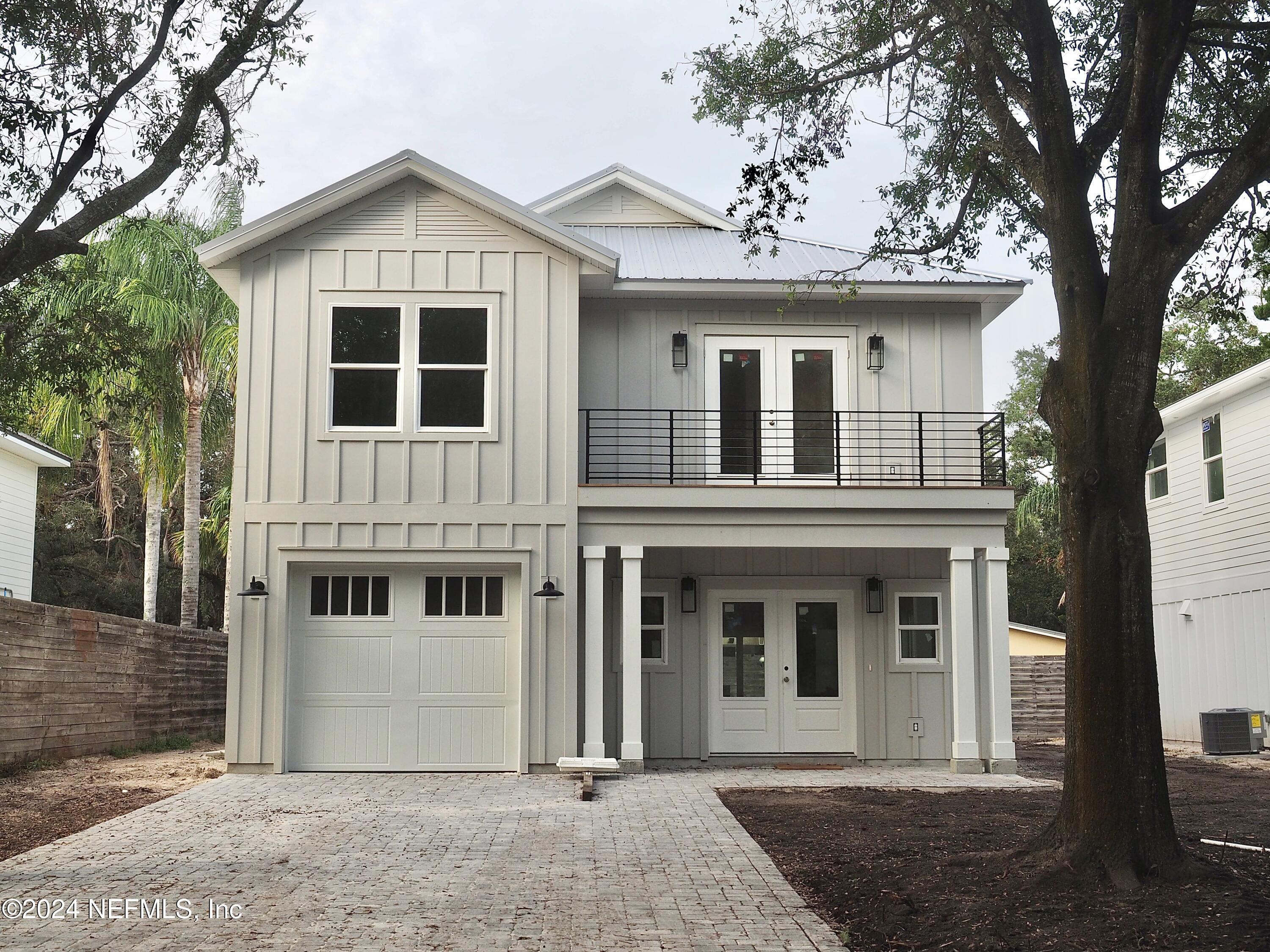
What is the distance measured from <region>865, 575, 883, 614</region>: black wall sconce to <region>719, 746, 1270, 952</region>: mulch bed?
3.60 m

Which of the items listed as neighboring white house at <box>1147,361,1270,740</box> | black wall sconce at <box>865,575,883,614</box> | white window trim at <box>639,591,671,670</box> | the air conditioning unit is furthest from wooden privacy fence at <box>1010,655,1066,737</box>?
white window trim at <box>639,591,671,670</box>

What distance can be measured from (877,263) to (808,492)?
10.6ft

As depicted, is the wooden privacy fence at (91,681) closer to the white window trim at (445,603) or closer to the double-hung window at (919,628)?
the white window trim at (445,603)

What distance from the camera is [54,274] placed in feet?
34.3

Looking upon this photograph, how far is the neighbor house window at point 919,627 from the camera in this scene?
14.8m

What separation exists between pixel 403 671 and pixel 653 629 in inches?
119

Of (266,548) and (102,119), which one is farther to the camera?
(266,548)

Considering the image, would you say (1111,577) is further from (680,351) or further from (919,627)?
(680,351)

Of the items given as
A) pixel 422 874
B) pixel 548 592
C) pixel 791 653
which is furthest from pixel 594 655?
pixel 422 874

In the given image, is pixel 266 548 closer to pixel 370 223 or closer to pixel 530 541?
pixel 530 541

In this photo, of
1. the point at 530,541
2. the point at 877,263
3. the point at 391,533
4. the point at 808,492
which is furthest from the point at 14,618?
the point at 877,263

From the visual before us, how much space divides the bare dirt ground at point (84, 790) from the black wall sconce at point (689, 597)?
5.57 meters

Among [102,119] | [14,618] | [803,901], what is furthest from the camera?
[14,618]

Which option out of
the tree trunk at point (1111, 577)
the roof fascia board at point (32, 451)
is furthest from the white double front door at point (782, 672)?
the roof fascia board at point (32, 451)
